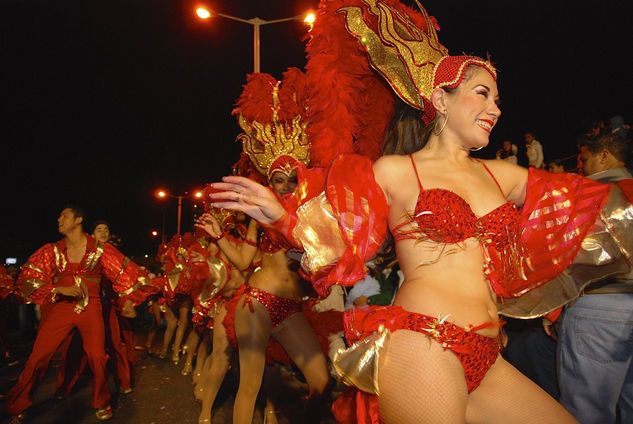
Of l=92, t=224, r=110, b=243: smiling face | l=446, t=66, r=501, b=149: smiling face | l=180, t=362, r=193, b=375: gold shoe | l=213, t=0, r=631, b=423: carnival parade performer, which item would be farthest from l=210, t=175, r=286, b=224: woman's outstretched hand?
l=92, t=224, r=110, b=243: smiling face

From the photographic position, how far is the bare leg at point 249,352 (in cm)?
317

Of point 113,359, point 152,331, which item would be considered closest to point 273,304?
point 113,359

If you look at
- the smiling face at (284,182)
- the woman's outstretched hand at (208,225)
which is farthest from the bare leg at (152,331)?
the smiling face at (284,182)

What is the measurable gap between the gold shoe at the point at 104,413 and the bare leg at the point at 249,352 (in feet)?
8.05

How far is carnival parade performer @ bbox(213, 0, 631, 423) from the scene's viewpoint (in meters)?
1.63

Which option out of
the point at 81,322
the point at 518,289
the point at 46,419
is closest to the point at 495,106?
the point at 518,289

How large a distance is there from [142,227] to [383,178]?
3488cm

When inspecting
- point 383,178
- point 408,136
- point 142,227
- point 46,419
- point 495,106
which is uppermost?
point 495,106

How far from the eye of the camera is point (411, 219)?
1.84 m

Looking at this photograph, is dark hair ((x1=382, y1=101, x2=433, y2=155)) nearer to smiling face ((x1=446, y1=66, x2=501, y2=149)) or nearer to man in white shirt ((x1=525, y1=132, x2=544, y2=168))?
smiling face ((x1=446, y1=66, x2=501, y2=149))

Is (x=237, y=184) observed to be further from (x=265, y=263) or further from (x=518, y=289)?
(x=265, y=263)

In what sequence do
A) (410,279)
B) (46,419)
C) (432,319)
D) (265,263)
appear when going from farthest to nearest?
(46,419)
(265,263)
(410,279)
(432,319)

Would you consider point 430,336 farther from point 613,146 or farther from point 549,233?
point 613,146

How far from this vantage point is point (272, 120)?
4.15 m
